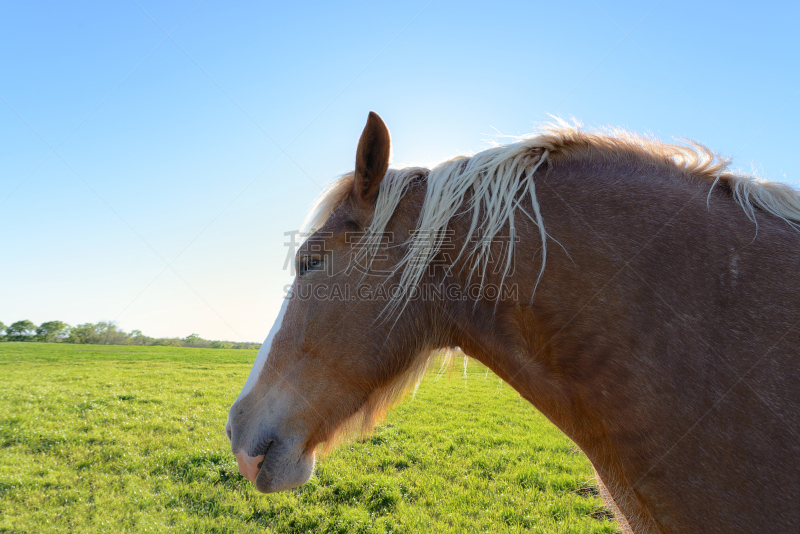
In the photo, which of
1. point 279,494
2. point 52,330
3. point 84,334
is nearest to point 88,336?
point 84,334

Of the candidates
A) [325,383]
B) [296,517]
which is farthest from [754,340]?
[296,517]

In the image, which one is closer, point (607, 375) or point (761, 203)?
point (607, 375)

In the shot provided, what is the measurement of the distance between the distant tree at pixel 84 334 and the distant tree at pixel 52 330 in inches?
66.5

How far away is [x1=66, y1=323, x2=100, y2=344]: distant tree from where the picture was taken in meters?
54.1

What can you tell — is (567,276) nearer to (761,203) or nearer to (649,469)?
(649,469)

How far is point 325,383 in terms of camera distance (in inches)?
75.5

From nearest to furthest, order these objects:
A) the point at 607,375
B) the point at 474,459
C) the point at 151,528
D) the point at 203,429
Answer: the point at 607,375, the point at 151,528, the point at 474,459, the point at 203,429

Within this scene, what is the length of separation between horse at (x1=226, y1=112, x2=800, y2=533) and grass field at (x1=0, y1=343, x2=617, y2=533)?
2.45ft

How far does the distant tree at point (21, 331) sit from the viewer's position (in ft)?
204

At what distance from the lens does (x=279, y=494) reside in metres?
5.14

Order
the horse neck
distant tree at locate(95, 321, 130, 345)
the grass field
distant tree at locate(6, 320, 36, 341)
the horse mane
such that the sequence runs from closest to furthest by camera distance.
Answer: the horse neck, the horse mane, the grass field, distant tree at locate(95, 321, 130, 345), distant tree at locate(6, 320, 36, 341)

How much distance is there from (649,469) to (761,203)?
1163 mm

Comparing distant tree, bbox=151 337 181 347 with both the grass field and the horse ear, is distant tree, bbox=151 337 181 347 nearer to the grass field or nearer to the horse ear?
the grass field

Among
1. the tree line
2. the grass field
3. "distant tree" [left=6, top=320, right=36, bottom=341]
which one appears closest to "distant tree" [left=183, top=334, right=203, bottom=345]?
the tree line
